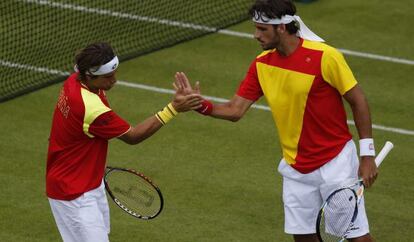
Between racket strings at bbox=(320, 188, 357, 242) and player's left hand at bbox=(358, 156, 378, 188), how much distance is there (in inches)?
5.7

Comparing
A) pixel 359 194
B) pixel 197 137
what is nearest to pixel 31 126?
pixel 197 137

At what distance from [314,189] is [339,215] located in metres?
0.33

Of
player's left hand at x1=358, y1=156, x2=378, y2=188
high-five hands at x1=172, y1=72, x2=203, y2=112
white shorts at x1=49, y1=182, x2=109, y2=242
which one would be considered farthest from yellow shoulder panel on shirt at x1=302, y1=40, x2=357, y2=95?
white shorts at x1=49, y1=182, x2=109, y2=242

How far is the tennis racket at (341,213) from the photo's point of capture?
326 inches

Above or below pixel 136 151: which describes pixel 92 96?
above

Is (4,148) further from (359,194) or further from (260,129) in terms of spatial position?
(359,194)

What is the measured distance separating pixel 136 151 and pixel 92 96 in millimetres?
4236

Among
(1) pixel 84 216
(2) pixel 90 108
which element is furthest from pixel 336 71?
(1) pixel 84 216

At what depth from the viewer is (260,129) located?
13.0m

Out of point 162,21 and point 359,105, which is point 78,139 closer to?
point 359,105

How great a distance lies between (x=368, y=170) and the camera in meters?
8.34

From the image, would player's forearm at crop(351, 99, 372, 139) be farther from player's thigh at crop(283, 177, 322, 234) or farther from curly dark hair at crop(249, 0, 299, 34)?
curly dark hair at crop(249, 0, 299, 34)

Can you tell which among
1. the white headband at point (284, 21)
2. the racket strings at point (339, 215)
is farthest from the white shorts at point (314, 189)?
the white headband at point (284, 21)

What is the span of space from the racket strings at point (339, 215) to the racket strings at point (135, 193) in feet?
4.30
